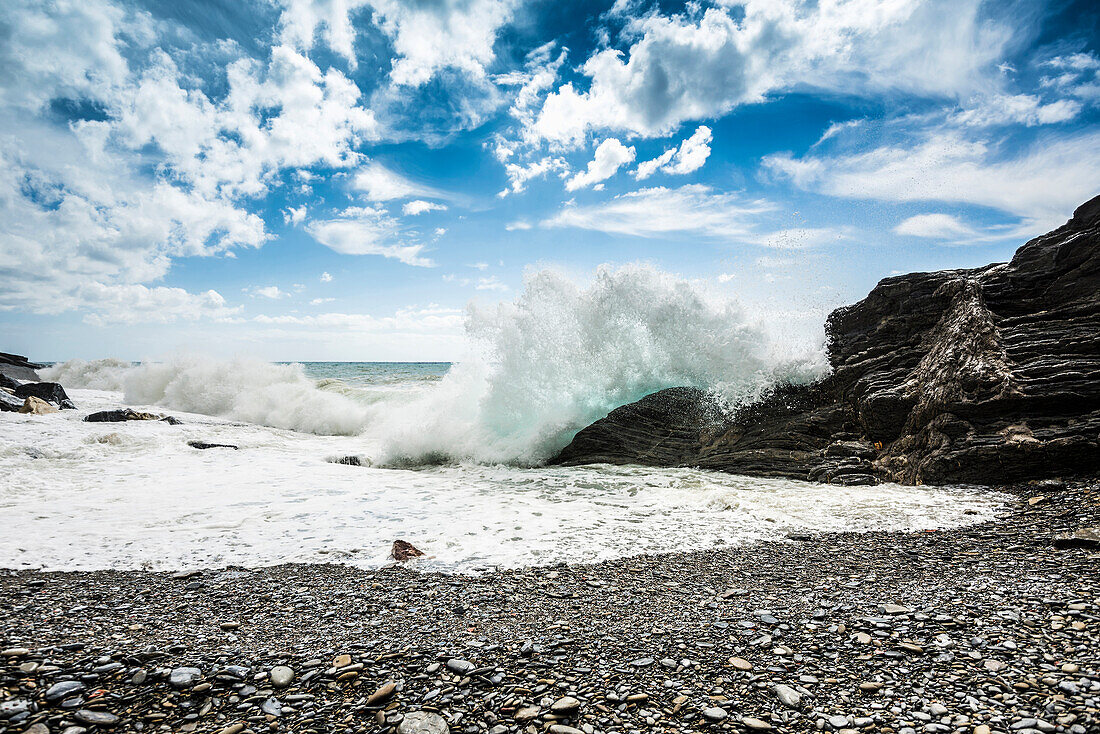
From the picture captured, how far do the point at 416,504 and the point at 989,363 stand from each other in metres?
8.36

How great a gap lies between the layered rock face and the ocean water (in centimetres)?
54

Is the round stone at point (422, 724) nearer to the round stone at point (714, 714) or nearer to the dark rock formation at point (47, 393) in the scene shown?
the round stone at point (714, 714)

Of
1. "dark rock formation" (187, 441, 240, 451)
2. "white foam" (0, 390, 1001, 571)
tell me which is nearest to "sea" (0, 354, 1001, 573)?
"white foam" (0, 390, 1001, 571)

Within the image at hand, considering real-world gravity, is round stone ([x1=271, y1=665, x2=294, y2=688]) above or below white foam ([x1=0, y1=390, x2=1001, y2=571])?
above

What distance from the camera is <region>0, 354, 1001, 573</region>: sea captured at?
4.99 m

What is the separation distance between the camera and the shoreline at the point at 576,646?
2254 millimetres

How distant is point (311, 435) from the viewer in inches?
564

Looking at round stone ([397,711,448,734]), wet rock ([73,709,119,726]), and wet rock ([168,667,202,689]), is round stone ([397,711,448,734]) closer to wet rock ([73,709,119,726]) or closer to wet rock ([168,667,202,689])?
wet rock ([168,667,202,689])

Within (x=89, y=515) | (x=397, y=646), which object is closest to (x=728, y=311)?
(x=397, y=646)

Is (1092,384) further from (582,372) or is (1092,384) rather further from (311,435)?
(311,435)

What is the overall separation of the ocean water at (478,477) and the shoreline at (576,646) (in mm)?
900

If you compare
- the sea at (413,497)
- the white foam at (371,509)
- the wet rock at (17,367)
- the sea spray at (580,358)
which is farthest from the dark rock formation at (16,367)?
the sea spray at (580,358)

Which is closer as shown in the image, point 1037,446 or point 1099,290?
point 1037,446

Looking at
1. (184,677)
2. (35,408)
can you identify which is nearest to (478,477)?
(184,677)
